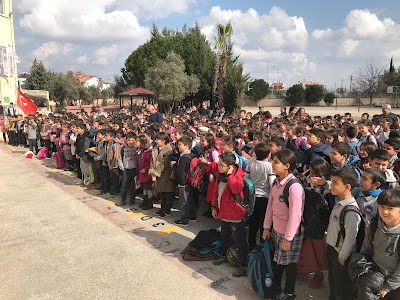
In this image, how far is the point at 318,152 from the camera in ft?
17.8

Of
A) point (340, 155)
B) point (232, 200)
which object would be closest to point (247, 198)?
point (232, 200)

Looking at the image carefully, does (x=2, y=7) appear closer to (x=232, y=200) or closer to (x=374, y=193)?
(x=232, y=200)

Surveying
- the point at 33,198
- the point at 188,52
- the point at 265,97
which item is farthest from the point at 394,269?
the point at 265,97

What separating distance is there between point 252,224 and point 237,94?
73.8ft

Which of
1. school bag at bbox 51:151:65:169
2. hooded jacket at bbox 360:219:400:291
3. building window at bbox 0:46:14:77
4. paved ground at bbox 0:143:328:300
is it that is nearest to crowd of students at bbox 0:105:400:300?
hooded jacket at bbox 360:219:400:291

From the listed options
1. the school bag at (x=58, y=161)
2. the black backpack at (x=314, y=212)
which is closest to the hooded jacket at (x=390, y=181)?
the black backpack at (x=314, y=212)

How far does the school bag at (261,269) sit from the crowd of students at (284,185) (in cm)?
8

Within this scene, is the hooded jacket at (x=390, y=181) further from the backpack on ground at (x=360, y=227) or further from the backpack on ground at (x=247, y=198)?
the backpack on ground at (x=247, y=198)

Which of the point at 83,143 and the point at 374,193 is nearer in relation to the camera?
the point at 374,193

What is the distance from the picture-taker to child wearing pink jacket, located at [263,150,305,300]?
342 centimetres

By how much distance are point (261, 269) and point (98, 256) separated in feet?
7.99

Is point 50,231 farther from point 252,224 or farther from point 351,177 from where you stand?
point 351,177

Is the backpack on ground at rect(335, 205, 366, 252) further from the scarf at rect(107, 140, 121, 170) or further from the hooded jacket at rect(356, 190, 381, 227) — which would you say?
the scarf at rect(107, 140, 121, 170)

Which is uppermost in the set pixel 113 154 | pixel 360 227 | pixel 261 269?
pixel 113 154
